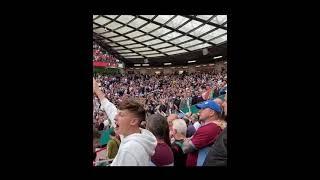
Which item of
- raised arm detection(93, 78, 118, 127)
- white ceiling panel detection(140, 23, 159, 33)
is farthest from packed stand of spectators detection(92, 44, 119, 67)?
white ceiling panel detection(140, 23, 159, 33)

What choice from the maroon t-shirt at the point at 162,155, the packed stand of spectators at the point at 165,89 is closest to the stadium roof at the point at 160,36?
the packed stand of spectators at the point at 165,89

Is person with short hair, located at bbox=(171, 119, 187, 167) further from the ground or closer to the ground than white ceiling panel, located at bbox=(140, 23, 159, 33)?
closer to the ground

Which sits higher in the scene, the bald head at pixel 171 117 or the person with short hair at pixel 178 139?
the bald head at pixel 171 117

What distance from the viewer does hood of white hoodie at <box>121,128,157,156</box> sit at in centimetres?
280

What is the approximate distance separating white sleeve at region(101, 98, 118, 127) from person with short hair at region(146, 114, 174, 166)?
0.37 meters

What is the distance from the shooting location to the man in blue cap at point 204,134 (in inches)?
129

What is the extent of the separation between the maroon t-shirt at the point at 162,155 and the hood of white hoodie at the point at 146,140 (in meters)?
0.07

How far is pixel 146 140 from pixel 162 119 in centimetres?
43

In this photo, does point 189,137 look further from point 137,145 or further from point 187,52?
point 187,52

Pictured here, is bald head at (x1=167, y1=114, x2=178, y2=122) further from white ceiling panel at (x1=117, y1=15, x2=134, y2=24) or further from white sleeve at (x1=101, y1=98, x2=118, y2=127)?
white ceiling panel at (x1=117, y1=15, x2=134, y2=24)

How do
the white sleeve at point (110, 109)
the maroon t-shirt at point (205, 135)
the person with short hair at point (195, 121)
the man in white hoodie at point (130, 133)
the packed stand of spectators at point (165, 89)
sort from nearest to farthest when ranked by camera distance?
the man in white hoodie at point (130, 133)
the maroon t-shirt at point (205, 135)
the white sleeve at point (110, 109)
the person with short hair at point (195, 121)
the packed stand of spectators at point (165, 89)

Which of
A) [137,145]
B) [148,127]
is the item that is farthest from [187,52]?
[137,145]

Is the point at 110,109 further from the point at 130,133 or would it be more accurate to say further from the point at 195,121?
the point at 195,121

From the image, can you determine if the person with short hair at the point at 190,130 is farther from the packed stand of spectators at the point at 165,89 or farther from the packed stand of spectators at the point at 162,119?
the packed stand of spectators at the point at 165,89
